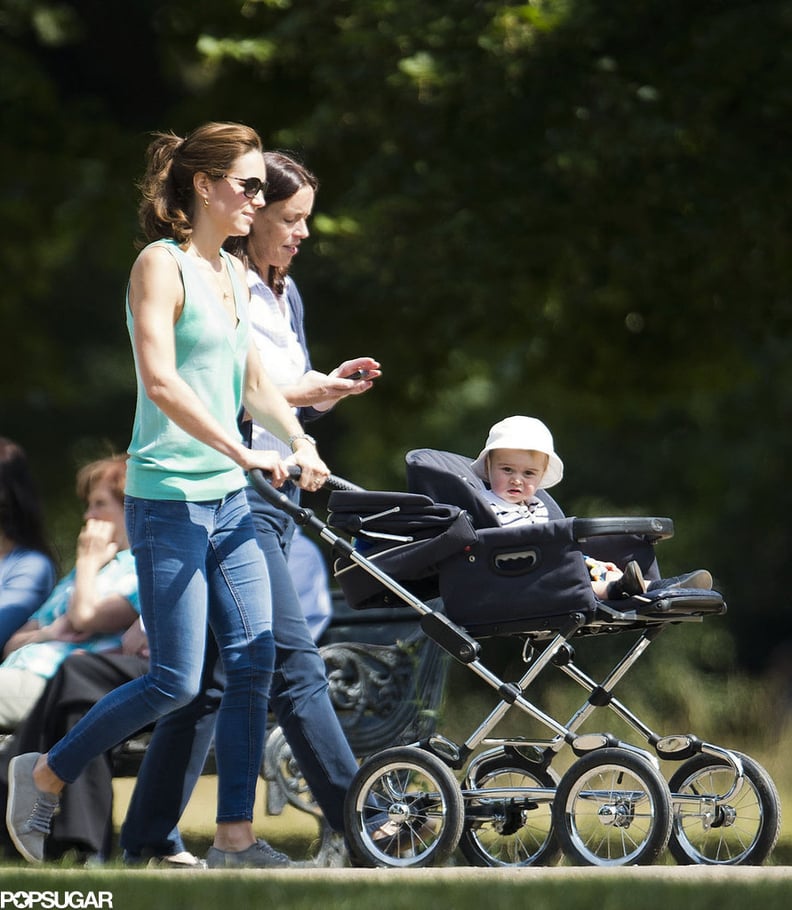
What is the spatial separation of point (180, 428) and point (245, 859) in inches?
46.0

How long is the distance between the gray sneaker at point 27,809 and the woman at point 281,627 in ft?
0.76

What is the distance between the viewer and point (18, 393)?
13695 millimetres

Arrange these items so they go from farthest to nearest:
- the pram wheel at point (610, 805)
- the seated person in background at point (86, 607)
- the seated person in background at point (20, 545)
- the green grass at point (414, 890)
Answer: the seated person in background at point (20, 545) < the seated person in background at point (86, 607) < the pram wheel at point (610, 805) < the green grass at point (414, 890)

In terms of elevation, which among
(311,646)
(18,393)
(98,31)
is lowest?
(311,646)

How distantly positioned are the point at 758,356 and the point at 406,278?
6.37 m

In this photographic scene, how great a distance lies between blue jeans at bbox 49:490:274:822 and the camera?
183 inches

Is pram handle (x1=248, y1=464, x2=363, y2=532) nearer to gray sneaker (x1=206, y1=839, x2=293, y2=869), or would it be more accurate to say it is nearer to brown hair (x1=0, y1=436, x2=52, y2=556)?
gray sneaker (x1=206, y1=839, x2=293, y2=869)

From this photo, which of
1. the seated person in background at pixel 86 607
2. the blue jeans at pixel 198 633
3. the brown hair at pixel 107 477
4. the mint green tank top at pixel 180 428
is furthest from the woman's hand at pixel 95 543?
the mint green tank top at pixel 180 428

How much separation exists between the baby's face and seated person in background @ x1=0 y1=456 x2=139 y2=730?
1264 millimetres

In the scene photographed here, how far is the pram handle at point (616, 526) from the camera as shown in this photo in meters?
4.66

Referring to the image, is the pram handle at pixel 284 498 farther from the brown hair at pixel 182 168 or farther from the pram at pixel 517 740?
the brown hair at pixel 182 168

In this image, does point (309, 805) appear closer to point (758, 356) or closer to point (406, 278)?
point (406, 278)

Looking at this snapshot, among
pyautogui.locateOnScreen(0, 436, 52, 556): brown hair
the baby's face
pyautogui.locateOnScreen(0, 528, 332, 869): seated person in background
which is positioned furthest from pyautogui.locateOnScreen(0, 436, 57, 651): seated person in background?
the baby's face

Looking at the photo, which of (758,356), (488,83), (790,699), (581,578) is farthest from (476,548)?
(758,356)
